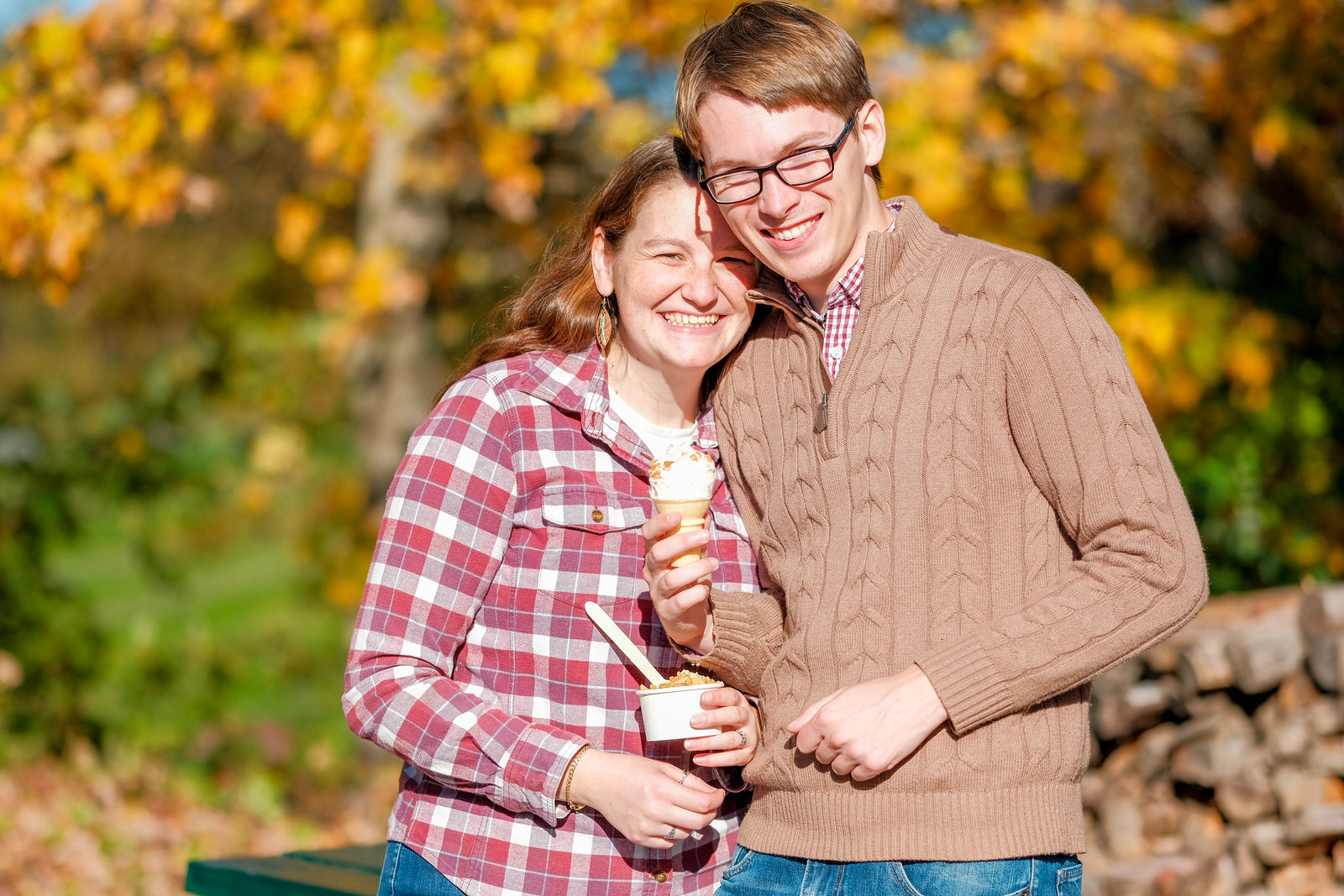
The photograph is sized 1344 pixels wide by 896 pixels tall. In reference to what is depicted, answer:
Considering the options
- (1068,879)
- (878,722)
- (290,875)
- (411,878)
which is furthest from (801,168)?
(290,875)

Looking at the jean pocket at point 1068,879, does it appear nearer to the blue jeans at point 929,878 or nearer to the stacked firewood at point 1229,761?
the blue jeans at point 929,878

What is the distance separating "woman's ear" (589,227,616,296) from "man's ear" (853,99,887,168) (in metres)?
0.59

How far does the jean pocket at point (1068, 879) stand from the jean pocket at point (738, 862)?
0.49 metres

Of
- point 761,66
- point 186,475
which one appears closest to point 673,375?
point 761,66

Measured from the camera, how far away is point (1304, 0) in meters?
5.27

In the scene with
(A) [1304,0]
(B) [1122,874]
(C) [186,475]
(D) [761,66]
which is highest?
(A) [1304,0]

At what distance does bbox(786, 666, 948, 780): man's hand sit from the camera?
201 cm

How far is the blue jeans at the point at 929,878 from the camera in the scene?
A: 2.04 m

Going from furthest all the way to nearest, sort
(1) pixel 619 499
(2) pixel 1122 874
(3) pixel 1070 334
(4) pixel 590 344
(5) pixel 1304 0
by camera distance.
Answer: (5) pixel 1304 0
(2) pixel 1122 874
(4) pixel 590 344
(1) pixel 619 499
(3) pixel 1070 334

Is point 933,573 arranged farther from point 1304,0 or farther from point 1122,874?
point 1304,0

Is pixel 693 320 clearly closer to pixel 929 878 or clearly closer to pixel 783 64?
pixel 783 64

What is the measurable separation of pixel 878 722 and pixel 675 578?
451mm

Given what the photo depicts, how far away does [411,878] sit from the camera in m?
2.44

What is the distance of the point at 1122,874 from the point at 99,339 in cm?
1338
